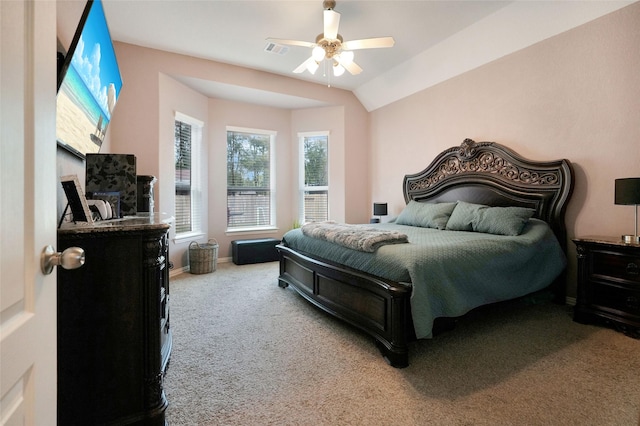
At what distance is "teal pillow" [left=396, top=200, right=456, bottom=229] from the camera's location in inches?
146

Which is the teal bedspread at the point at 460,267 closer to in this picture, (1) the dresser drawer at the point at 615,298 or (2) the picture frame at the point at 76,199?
(1) the dresser drawer at the point at 615,298

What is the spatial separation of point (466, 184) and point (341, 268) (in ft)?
7.96

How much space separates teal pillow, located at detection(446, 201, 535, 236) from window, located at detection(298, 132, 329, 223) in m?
2.72

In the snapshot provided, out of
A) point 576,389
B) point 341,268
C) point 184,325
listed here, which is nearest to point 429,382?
point 576,389

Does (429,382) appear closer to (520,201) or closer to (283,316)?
(283,316)

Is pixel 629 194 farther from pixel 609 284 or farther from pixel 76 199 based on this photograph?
pixel 76 199

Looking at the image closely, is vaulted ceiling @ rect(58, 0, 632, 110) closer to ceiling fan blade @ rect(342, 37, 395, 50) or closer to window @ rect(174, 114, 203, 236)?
ceiling fan blade @ rect(342, 37, 395, 50)

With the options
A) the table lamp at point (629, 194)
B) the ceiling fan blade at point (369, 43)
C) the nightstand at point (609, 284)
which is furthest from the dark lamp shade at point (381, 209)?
the table lamp at point (629, 194)

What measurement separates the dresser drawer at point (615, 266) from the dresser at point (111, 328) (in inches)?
130

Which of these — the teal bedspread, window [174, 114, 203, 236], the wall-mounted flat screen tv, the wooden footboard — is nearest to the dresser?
the wall-mounted flat screen tv

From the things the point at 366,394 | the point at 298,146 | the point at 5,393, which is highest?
the point at 298,146

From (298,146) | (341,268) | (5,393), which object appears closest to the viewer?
(5,393)

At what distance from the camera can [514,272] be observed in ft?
8.32

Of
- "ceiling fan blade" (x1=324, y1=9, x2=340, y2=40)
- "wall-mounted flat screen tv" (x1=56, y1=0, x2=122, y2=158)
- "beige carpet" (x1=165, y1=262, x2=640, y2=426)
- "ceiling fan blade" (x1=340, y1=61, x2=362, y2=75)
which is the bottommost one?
"beige carpet" (x1=165, y1=262, x2=640, y2=426)
